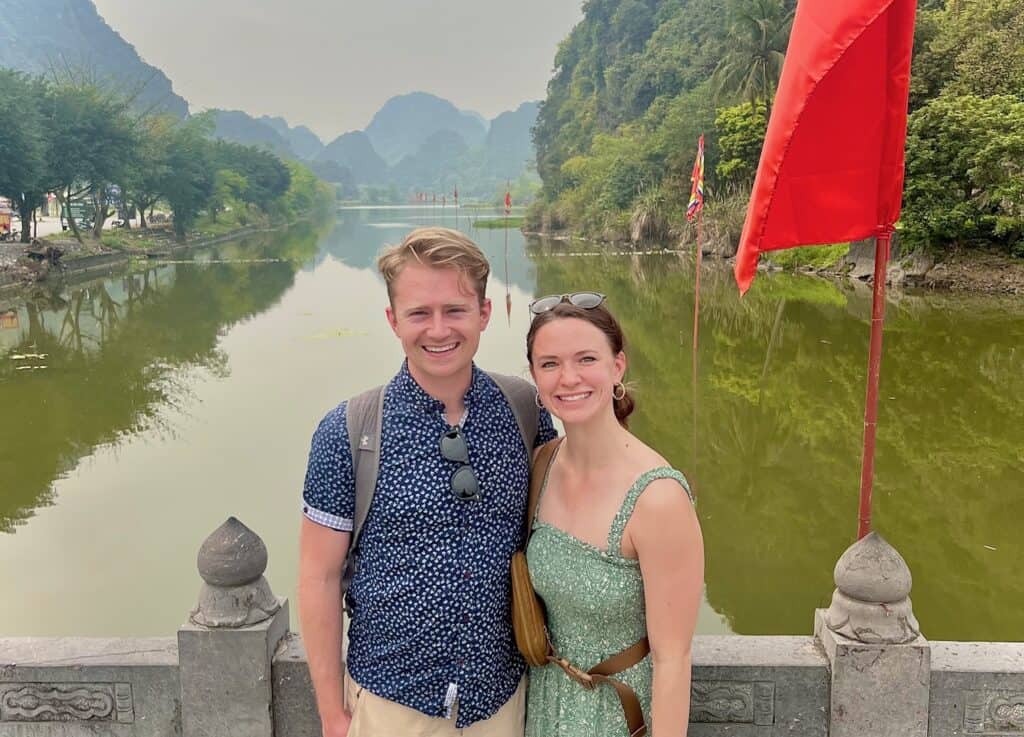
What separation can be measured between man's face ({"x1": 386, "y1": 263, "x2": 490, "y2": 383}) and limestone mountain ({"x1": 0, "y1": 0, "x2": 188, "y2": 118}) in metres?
103

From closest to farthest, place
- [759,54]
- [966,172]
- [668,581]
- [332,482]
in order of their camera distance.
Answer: [668,581] → [332,482] → [966,172] → [759,54]

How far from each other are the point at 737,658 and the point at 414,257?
1286 millimetres

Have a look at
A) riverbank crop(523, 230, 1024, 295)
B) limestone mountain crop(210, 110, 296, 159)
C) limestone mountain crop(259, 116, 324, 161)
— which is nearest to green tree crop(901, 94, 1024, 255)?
riverbank crop(523, 230, 1024, 295)

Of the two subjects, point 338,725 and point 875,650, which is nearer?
point 338,725

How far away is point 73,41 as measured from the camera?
99250mm

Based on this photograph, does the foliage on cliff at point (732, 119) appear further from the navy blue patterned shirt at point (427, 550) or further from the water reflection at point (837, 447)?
the navy blue patterned shirt at point (427, 550)

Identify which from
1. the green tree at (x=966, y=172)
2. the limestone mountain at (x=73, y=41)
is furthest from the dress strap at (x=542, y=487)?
the limestone mountain at (x=73, y=41)

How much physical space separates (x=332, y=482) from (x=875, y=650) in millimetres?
1322

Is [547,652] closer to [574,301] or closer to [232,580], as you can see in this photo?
[574,301]

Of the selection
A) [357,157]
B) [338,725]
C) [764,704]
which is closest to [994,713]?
[764,704]

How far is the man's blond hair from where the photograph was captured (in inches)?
50.4

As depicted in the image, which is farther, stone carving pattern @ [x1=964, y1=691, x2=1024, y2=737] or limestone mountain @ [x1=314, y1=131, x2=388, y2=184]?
limestone mountain @ [x1=314, y1=131, x2=388, y2=184]

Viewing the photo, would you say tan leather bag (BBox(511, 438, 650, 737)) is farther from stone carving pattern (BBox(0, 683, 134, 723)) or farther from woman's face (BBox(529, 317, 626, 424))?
stone carving pattern (BBox(0, 683, 134, 723))

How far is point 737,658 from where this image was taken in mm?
1917
